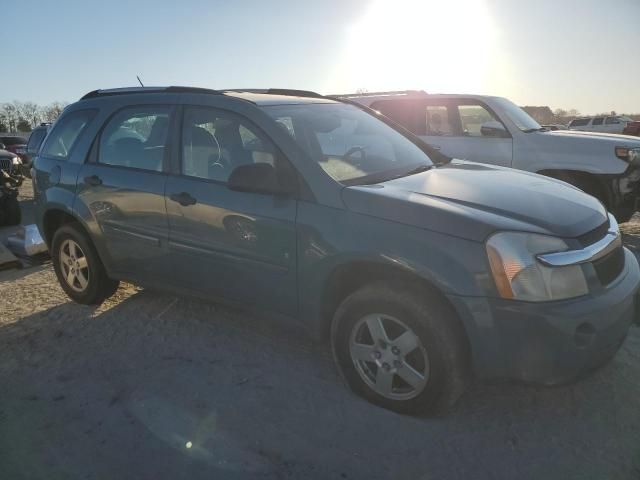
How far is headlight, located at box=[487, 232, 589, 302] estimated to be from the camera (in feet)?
8.12

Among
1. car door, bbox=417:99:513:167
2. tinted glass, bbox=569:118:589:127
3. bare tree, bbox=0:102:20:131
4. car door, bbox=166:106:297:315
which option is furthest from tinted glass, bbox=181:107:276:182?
bare tree, bbox=0:102:20:131

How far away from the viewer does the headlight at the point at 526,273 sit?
97.4 inches

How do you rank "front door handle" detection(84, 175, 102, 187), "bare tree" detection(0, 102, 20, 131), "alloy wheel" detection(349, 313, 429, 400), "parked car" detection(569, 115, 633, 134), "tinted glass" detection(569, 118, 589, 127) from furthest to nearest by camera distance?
"bare tree" detection(0, 102, 20, 131), "tinted glass" detection(569, 118, 589, 127), "parked car" detection(569, 115, 633, 134), "front door handle" detection(84, 175, 102, 187), "alloy wheel" detection(349, 313, 429, 400)

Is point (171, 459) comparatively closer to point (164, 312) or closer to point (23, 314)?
point (164, 312)

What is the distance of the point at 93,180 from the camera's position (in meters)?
4.18

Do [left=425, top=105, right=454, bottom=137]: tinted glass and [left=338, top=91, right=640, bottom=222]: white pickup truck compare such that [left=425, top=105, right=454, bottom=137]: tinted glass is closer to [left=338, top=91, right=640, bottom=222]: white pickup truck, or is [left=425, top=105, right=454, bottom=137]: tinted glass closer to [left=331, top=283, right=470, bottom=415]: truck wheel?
[left=338, top=91, right=640, bottom=222]: white pickup truck

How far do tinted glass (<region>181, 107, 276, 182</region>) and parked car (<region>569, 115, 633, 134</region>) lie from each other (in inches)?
1171

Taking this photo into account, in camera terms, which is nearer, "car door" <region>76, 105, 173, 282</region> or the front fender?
the front fender

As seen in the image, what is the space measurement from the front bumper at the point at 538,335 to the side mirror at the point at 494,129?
16.1 ft

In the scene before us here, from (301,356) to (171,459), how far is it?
4.02 ft

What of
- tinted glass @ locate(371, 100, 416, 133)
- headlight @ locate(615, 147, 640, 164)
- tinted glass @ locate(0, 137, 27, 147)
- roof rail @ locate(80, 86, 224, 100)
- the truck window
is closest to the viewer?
roof rail @ locate(80, 86, 224, 100)

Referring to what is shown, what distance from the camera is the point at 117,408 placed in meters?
3.03

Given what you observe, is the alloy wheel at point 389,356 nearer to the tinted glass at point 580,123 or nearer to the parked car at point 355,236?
the parked car at point 355,236

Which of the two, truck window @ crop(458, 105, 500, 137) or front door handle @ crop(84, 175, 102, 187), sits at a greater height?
truck window @ crop(458, 105, 500, 137)
